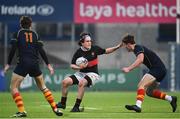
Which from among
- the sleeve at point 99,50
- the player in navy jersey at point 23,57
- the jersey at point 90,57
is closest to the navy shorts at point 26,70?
→ the player in navy jersey at point 23,57

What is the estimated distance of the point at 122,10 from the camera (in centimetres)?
3562

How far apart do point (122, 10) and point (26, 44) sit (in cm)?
1923

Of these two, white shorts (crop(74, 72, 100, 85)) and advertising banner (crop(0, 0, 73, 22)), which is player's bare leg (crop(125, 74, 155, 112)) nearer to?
white shorts (crop(74, 72, 100, 85))

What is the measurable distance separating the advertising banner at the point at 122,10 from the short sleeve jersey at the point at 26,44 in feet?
61.0

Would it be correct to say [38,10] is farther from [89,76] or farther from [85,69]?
[89,76]

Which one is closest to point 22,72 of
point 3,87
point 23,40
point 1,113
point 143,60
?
point 23,40

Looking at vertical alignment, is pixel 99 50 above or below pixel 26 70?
above

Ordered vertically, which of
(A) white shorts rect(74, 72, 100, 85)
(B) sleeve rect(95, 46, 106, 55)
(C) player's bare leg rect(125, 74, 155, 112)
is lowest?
(C) player's bare leg rect(125, 74, 155, 112)

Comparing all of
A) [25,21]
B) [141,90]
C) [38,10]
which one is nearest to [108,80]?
[38,10]

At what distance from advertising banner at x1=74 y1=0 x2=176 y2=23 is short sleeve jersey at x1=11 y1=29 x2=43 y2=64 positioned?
18.6 metres

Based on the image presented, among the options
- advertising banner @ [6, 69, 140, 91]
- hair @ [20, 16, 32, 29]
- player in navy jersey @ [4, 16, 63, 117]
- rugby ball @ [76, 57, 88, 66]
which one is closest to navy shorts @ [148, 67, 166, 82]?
rugby ball @ [76, 57, 88, 66]

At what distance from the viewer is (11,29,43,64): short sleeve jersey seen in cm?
1669

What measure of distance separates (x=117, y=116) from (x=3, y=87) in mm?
18312

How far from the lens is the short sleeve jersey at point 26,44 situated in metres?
16.7
